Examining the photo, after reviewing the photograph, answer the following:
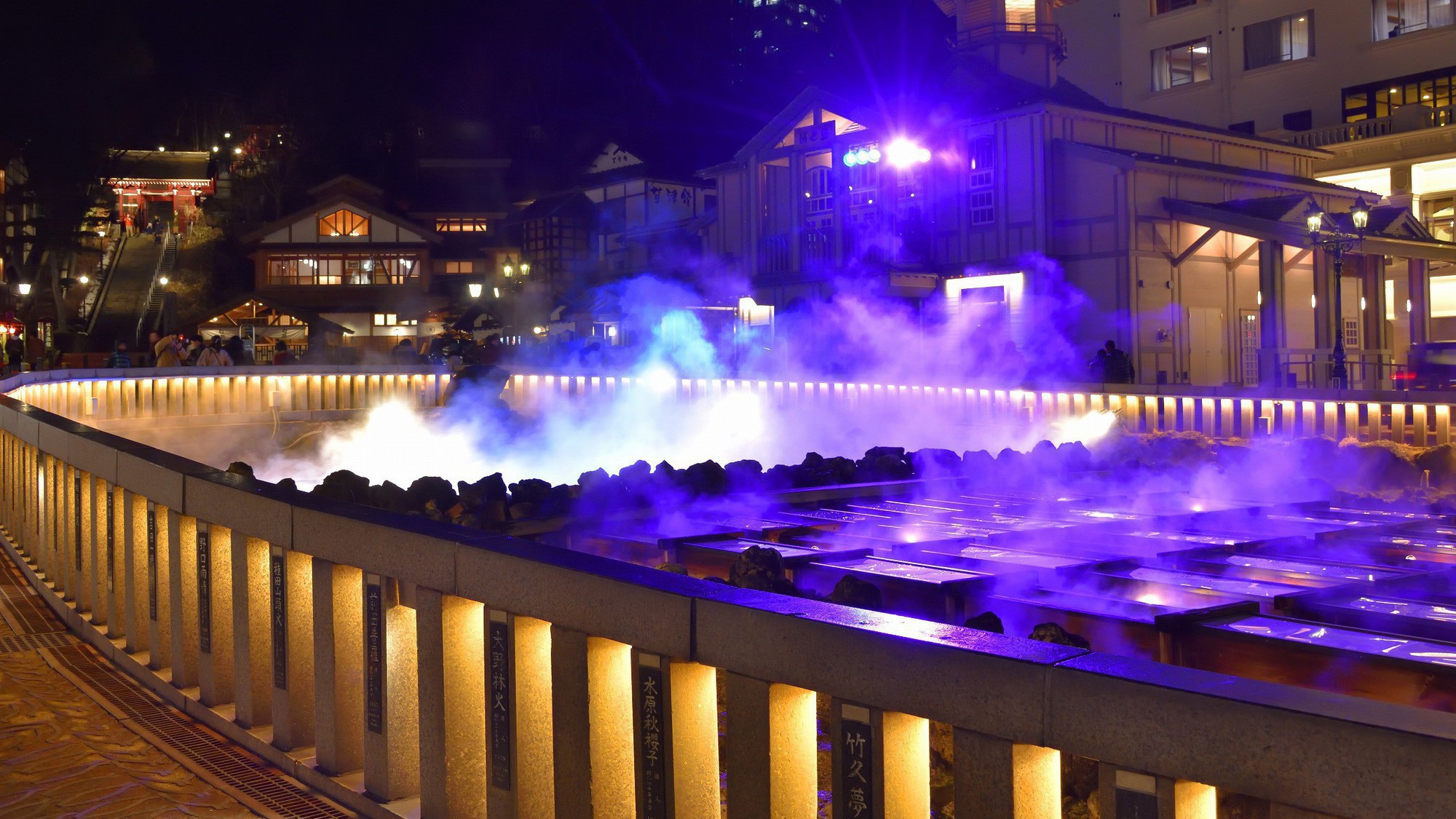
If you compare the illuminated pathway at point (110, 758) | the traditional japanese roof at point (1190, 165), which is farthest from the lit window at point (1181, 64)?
the illuminated pathway at point (110, 758)

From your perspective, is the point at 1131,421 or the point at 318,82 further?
the point at 318,82

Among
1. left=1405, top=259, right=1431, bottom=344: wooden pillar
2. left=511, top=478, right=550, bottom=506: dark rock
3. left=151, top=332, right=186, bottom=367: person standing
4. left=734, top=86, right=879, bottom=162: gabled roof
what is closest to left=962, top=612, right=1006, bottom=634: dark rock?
left=511, top=478, right=550, bottom=506: dark rock

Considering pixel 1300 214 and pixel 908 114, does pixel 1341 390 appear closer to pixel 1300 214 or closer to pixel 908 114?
pixel 1300 214

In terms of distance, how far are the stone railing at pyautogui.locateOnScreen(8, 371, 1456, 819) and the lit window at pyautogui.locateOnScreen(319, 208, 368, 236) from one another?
4681 centimetres

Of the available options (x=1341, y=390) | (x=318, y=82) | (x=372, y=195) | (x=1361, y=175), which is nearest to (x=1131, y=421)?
(x=1341, y=390)

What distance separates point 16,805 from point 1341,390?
13.1 m

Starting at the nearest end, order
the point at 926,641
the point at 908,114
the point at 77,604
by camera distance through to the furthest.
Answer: the point at 926,641 → the point at 77,604 → the point at 908,114

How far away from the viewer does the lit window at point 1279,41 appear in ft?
107

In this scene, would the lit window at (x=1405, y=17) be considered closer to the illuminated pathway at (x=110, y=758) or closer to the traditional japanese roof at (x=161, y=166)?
the illuminated pathway at (x=110, y=758)

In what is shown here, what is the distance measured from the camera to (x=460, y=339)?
31.9 metres

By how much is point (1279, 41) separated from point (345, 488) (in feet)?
104

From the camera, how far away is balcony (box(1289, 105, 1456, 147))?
28.1m

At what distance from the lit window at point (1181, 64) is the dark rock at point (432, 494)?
31017mm

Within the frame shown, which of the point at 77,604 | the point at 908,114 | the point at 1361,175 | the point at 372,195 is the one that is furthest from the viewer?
the point at 372,195
